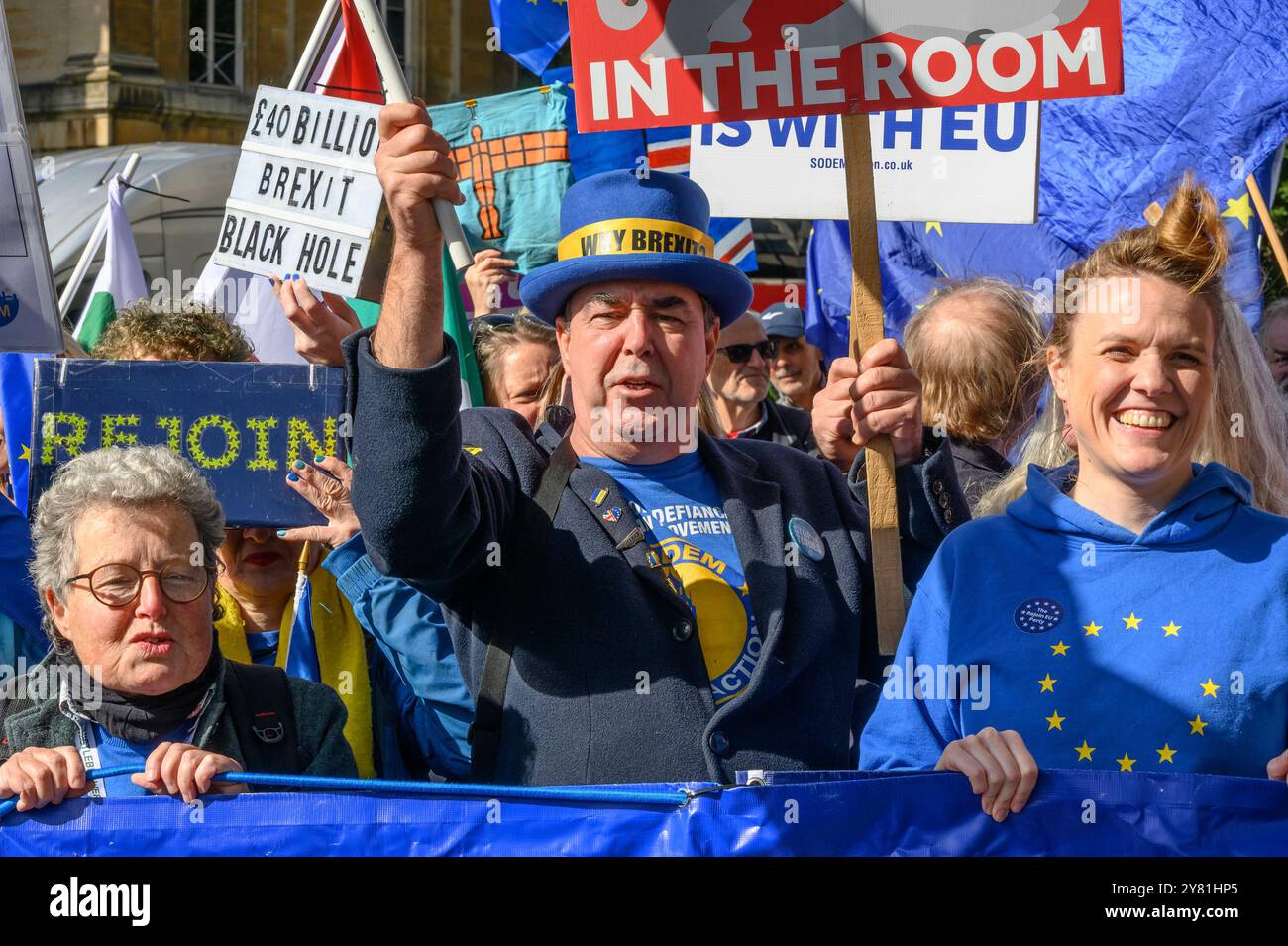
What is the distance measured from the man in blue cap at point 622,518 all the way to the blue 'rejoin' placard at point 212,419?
0.40 metres

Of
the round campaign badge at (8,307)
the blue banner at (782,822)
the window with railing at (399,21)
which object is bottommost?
the blue banner at (782,822)

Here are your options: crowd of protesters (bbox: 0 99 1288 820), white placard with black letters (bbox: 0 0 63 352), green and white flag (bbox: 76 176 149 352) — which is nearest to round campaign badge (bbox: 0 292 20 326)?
white placard with black letters (bbox: 0 0 63 352)

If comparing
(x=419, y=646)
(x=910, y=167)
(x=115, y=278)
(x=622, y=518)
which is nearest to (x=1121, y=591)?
(x=622, y=518)

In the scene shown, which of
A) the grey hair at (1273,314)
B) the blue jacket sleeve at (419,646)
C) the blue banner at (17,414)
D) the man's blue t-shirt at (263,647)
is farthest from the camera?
the grey hair at (1273,314)

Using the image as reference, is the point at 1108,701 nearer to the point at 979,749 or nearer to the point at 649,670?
the point at 979,749

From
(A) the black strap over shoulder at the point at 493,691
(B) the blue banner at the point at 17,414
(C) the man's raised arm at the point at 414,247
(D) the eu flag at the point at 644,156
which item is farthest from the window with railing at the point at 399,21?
(C) the man's raised arm at the point at 414,247

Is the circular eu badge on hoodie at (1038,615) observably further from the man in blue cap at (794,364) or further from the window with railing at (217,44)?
the window with railing at (217,44)

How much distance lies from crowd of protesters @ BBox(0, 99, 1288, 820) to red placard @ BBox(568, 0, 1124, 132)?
11.1 inches

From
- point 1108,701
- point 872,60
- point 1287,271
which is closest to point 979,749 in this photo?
point 1108,701

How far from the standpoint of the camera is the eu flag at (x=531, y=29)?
25.5 ft

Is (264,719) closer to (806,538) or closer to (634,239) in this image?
(806,538)

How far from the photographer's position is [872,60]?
11.5 feet

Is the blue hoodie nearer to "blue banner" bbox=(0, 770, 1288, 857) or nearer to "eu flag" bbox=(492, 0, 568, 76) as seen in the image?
"blue banner" bbox=(0, 770, 1288, 857)

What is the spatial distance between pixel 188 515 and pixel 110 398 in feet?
2.06
